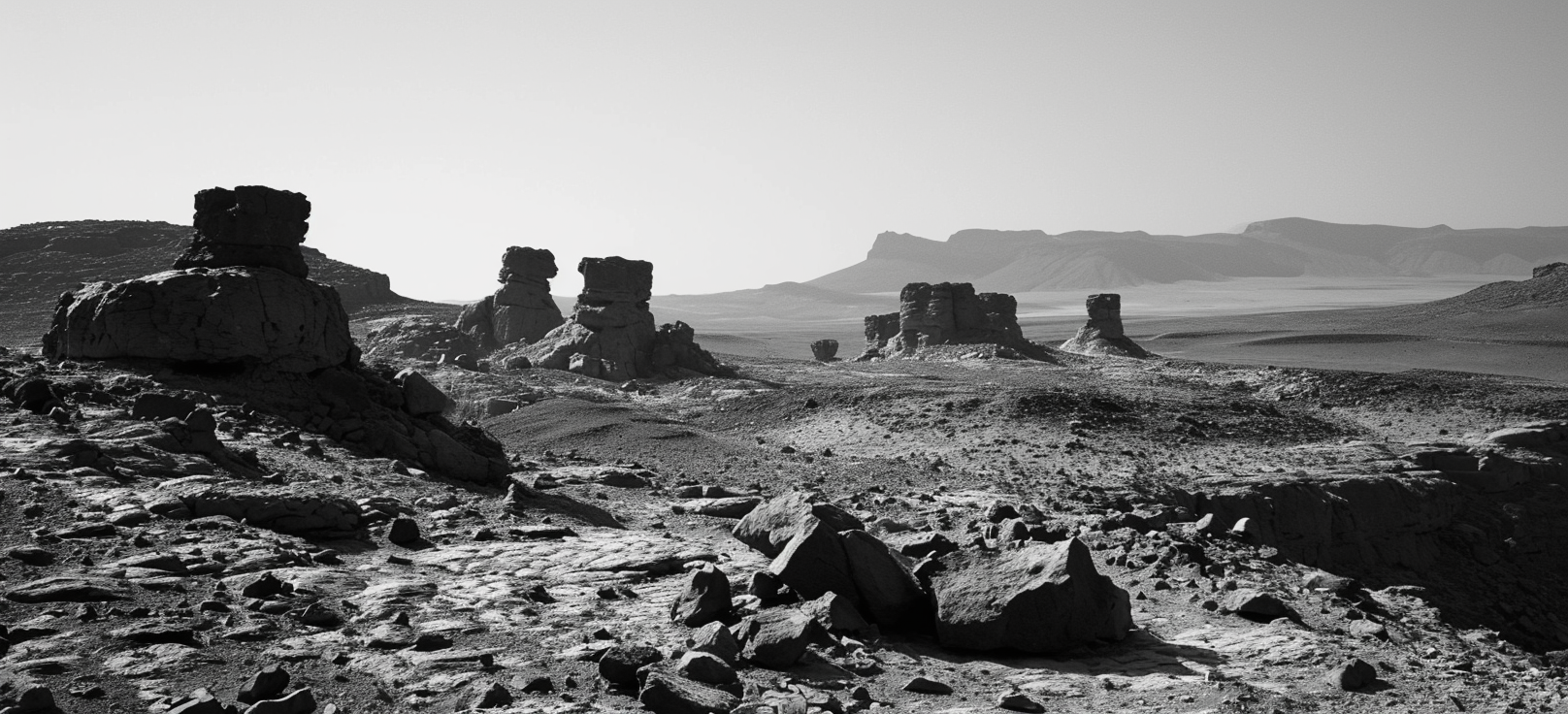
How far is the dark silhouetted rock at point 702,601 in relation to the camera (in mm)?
7527

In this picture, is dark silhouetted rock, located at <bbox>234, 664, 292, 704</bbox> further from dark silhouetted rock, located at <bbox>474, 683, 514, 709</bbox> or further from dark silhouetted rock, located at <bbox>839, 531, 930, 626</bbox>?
dark silhouetted rock, located at <bbox>839, 531, 930, 626</bbox>

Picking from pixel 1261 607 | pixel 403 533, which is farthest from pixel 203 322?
pixel 1261 607

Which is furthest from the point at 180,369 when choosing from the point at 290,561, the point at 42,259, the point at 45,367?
the point at 42,259

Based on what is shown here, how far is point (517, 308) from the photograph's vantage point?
39625 mm

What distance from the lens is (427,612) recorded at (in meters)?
A: 7.57

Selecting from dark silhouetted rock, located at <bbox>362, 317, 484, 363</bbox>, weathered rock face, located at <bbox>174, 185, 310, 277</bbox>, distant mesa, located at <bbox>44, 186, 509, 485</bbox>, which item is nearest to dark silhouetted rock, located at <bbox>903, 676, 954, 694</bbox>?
distant mesa, located at <bbox>44, 186, 509, 485</bbox>

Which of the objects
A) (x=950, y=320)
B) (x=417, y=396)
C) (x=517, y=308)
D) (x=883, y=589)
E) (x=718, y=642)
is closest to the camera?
(x=718, y=642)

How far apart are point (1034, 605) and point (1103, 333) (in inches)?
1715

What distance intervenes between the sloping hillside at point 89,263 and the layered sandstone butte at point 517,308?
43.1 feet

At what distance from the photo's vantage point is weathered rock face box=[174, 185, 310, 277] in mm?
16672

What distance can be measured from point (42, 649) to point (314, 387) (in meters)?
9.54

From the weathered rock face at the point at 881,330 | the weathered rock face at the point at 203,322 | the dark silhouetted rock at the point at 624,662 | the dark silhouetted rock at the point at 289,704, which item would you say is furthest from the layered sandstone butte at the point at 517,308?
the dark silhouetted rock at the point at 289,704

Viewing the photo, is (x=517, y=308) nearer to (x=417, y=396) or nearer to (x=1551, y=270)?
(x=417, y=396)

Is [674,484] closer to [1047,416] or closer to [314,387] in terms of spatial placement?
[314,387]
